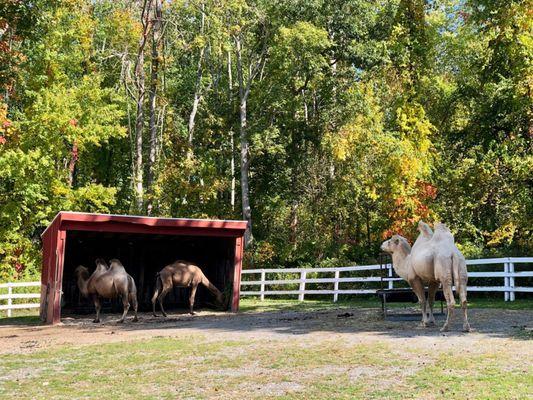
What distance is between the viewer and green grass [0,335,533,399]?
8.24m

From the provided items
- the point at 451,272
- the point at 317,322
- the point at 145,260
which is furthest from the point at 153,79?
the point at 451,272

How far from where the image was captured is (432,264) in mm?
13578

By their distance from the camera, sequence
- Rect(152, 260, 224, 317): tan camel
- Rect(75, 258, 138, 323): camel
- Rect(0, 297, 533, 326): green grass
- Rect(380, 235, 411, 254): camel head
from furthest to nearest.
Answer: Rect(152, 260, 224, 317): tan camel < Rect(0, 297, 533, 326): green grass < Rect(75, 258, 138, 323): camel < Rect(380, 235, 411, 254): camel head

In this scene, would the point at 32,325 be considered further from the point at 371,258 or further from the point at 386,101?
the point at 386,101

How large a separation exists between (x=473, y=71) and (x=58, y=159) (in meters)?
19.5

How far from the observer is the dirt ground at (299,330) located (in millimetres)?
11945

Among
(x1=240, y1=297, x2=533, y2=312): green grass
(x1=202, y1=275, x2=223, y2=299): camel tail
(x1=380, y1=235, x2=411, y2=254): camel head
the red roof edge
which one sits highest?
the red roof edge

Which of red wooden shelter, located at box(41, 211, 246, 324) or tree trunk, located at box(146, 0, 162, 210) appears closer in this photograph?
red wooden shelter, located at box(41, 211, 246, 324)

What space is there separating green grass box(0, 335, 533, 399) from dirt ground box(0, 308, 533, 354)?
90cm

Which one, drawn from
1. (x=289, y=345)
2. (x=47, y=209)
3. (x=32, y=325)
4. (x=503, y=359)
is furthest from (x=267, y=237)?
(x=503, y=359)

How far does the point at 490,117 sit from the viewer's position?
26781mm

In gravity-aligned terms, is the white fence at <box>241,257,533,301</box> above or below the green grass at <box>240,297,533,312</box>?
above

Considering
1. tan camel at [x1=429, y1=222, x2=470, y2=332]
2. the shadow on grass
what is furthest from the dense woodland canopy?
tan camel at [x1=429, y1=222, x2=470, y2=332]

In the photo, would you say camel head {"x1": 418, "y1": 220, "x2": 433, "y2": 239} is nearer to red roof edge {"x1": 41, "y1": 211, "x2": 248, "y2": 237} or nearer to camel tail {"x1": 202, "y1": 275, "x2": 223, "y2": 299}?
red roof edge {"x1": 41, "y1": 211, "x2": 248, "y2": 237}
